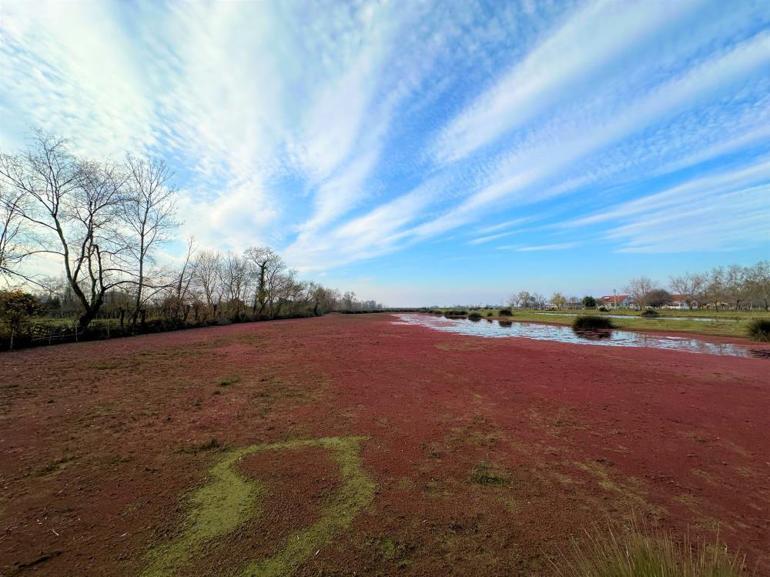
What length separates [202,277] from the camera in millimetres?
47969

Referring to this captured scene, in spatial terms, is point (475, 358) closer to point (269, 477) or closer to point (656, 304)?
point (269, 477)

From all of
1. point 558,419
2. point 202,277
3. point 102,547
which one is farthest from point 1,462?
point 202,277

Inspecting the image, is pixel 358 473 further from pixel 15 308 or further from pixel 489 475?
pixel 15 308

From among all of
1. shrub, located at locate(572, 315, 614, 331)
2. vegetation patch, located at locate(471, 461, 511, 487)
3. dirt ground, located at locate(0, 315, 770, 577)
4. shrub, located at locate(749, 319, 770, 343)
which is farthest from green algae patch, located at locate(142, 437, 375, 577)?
shrub, located at locate(572, 315, 614, 331)

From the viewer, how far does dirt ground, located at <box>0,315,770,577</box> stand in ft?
9.23

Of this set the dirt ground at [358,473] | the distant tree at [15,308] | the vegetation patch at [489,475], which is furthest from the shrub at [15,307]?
the vegetation patch at [489,475]

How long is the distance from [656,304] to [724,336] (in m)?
89.4

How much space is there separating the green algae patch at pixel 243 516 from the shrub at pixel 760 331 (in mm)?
28722

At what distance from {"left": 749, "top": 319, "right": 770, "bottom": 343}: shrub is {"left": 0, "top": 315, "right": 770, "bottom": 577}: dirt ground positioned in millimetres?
17883

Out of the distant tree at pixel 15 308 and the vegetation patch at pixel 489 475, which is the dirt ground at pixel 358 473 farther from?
the distant tree at pixel 15 308

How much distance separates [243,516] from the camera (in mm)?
3262

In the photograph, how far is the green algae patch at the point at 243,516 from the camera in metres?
2.64

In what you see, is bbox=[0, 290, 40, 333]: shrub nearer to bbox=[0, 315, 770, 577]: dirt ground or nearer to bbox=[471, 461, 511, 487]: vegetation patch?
bbox=[0, 315, 770, 577]: dirt ground

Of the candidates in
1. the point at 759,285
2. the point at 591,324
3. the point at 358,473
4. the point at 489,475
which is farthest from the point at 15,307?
the point at 759,285
